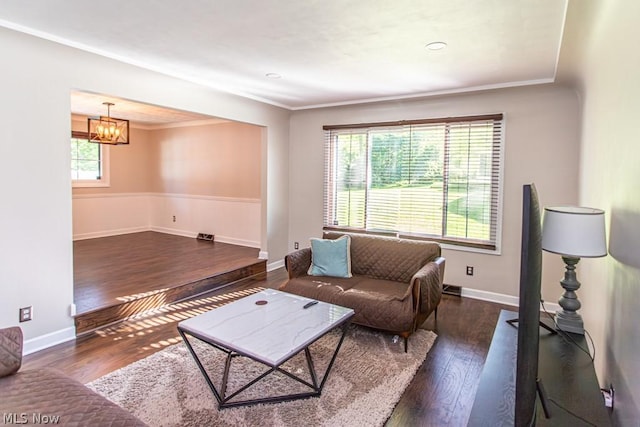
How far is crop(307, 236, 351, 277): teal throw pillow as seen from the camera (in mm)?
3840

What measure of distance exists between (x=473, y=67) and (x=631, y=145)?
2.18m

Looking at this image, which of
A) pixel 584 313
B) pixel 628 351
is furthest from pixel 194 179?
pixel 628 351

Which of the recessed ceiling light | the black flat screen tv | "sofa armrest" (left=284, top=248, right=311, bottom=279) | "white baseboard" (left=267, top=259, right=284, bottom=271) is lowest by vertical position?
"white baseboard" (left=267, top=259, right=284, bottom=271)

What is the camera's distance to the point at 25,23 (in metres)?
2.63

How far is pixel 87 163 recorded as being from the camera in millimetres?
7277

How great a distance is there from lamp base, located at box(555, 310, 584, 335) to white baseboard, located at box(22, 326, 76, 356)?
3722mm

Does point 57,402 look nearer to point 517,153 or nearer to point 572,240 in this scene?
point 572,240

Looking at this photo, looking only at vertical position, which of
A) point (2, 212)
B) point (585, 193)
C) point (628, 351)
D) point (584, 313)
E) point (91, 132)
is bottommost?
point (584, 313)

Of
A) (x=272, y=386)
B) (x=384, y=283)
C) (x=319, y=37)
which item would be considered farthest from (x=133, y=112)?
(x=272, y=386)

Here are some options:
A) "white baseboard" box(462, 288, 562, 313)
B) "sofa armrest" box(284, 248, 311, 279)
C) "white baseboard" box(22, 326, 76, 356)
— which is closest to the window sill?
"white baseboard" box(22, 326, 76, 356)

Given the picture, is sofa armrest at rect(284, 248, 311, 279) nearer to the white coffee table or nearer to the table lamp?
the white coffee table

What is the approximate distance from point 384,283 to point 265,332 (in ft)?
5.63

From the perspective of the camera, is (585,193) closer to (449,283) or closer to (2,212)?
(449,283)

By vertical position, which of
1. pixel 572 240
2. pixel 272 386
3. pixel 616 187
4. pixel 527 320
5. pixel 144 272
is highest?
pixel 616 187
